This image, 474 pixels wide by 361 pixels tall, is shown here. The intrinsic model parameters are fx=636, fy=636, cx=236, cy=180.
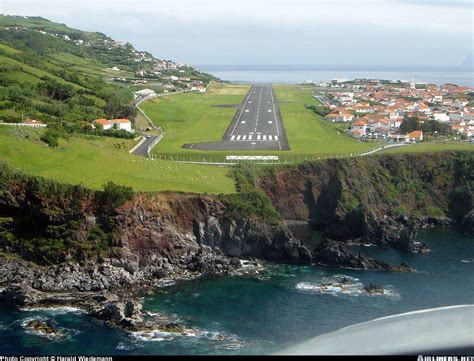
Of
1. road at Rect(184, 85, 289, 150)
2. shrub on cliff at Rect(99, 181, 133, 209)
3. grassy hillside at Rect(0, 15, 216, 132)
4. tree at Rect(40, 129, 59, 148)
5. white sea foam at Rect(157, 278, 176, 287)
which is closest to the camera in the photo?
white sea foam at Rect(157, 278, 176, 287)

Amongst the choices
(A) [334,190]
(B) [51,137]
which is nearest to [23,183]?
(B) [51,137]

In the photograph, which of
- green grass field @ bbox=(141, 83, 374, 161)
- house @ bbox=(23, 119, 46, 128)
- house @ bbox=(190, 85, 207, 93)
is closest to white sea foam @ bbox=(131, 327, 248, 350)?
green grass field @ bbox=(141, 83, 374, 161)

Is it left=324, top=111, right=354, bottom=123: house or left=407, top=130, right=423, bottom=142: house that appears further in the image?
left=324, top=111, right=354, bottom=123: house

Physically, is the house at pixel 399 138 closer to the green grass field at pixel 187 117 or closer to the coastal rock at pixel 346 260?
the green grass field at pixel 187 117

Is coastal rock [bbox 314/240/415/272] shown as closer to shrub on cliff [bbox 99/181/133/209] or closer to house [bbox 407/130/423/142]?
shrub on cliff [bbox 99/181/133/209]

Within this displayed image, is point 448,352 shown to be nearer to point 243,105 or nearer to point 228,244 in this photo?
point 228,244

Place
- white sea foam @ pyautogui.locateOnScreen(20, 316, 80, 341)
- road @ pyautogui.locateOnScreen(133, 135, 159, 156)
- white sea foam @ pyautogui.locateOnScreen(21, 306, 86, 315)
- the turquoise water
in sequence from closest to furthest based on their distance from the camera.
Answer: the turquoise water < white sea foam @ pyautogui.locateOnScreen(20, 316, 80, 341) < white sea foam @ pyautogui.locateOnScreen(21, 306, 86, 315) < road @ pyautogui.locateOnScreen(133, 135, 159, 156)

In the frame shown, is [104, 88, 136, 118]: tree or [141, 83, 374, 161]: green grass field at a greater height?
[104, 88, 136, 118]: tree
